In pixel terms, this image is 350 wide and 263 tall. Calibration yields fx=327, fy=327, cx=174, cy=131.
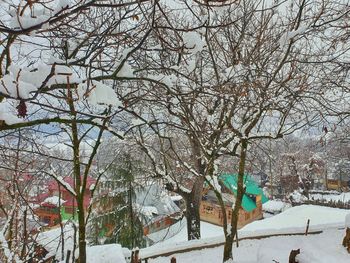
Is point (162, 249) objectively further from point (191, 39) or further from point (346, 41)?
point (191, 39)

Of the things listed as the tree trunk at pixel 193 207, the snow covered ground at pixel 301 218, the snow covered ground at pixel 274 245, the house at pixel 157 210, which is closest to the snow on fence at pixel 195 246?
the snow covered ground at pixel 274 245

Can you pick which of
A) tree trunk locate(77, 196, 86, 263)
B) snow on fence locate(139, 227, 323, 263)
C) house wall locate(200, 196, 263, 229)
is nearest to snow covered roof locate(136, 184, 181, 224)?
house wall locate(200, 196, 263, 229)

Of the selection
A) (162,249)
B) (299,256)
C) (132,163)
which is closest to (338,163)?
(132,163)

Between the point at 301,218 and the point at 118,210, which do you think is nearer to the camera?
the point at 118,210

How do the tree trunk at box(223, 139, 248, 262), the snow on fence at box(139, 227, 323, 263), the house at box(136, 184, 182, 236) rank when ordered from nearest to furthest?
the tree trunk at box(223, 139, 248, 262)
the snow on fence at box(139, 227, 323, 263)
the house at box(136, 184, 182, 236)

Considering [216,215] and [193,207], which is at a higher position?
[193,207]

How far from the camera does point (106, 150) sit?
15.6 meters

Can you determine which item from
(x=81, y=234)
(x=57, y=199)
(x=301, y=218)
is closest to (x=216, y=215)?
(x=301, y=218)

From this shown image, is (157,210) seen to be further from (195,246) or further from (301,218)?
(195,246)

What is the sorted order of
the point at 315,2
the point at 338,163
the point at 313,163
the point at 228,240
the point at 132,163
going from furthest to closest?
the point at 338,163 < the point at 313,163 < the point at 132,163 < the point at 228,240 < the point at 315,2

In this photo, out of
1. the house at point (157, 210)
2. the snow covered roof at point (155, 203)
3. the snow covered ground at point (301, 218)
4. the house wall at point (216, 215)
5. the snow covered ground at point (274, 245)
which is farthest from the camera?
the house wall at point (216, 215)

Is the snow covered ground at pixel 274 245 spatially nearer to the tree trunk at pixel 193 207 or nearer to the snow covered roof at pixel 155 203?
the tree trunk at pixel 193 207

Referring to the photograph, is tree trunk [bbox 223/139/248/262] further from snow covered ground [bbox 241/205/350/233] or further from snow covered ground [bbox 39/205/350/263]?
snow covered ground [bbox 241/205/350/233]

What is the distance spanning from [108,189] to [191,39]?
551 inches
